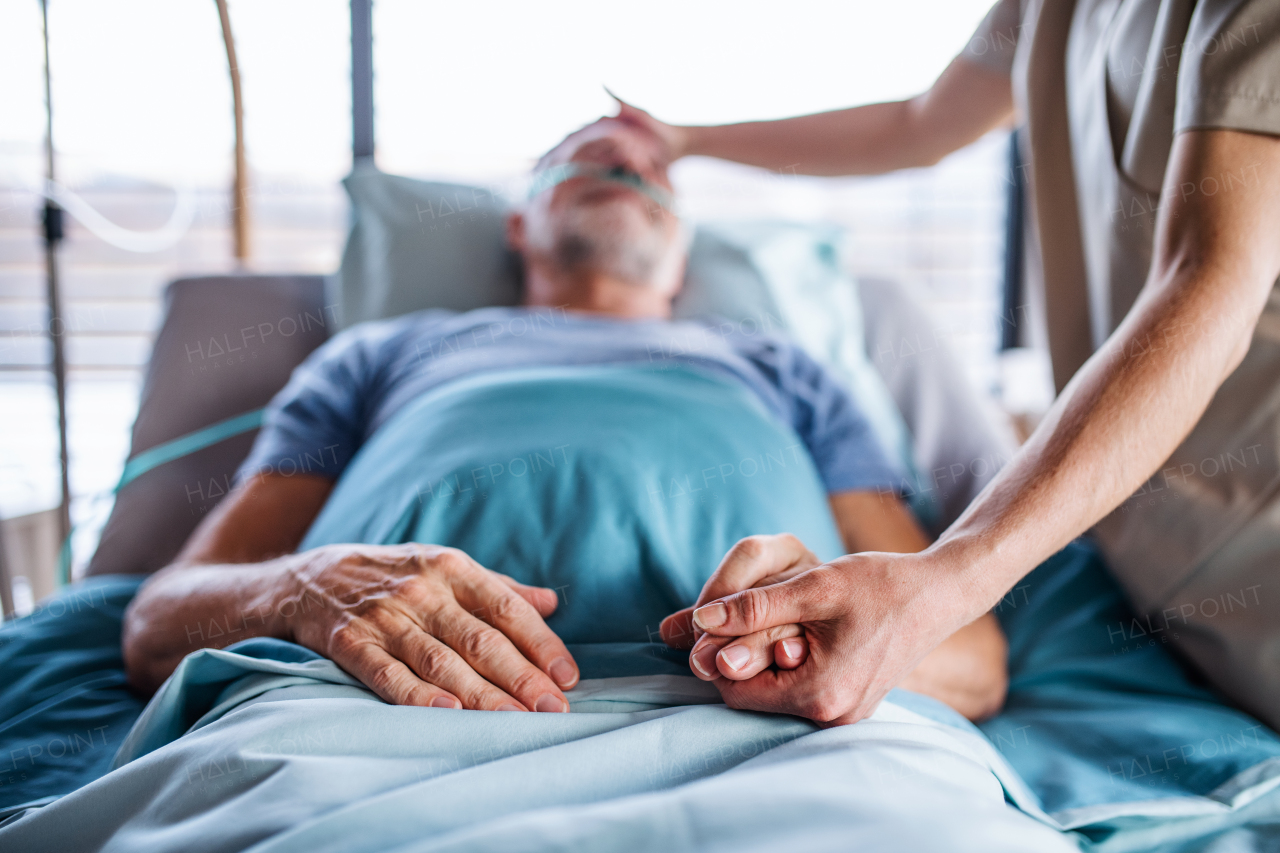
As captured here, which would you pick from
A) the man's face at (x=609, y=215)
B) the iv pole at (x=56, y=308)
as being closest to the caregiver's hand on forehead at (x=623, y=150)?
the man's face at (x=609, y=215)

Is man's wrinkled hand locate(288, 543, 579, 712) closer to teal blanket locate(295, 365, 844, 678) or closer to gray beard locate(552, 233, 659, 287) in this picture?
teal blanket locate(295, 365, 844, 678)

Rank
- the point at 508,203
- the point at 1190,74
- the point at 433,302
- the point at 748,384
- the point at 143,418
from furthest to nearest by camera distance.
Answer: the point at 508,203 < the point at 433,302 < the point at 143,418 < the point at 748,384 < the point at 1190,74

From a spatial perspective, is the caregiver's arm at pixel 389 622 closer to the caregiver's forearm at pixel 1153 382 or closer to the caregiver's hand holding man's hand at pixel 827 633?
the caregiver's hand holding man's hand at pixel 827 633

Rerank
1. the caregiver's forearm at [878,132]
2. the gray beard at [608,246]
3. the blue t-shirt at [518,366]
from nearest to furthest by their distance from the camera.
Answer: the blue t-shirt at [518,366] → the caregiver's forearm at [878,132] → the gray beard at [608,246]

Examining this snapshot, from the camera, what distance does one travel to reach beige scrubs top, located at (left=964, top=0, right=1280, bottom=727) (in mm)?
696

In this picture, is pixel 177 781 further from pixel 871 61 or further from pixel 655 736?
pixel 871 61

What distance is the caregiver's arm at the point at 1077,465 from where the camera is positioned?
22.7 inches

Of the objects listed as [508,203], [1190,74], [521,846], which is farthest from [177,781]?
[508,203]

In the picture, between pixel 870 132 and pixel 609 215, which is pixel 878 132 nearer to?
pixel 870 132

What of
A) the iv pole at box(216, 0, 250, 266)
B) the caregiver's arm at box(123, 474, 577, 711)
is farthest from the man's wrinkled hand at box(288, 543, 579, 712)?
the iv pole at box(216, 0, 250, 266)

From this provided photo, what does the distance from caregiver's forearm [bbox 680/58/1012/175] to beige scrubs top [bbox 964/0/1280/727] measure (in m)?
0.21

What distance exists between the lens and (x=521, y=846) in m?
0.43

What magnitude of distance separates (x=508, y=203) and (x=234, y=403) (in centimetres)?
68

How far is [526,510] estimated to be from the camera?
822mm
